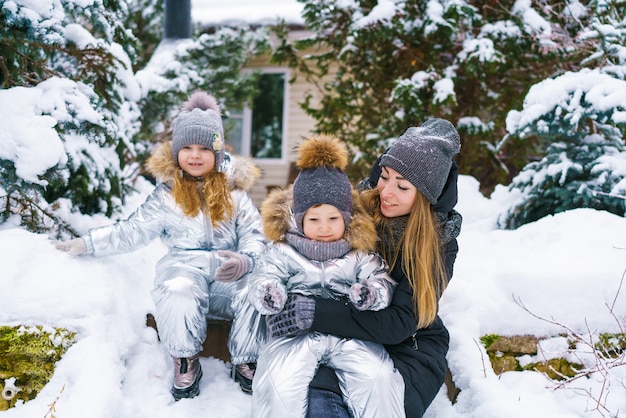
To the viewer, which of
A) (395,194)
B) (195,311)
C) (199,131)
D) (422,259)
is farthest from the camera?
(199,131)

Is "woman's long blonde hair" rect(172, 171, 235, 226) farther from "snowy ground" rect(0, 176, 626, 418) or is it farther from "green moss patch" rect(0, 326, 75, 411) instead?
"green moss patch" rect(0, 326, 75, 411)

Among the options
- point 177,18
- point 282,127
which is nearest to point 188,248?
point 177,18

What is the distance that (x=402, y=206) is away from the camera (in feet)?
8.07

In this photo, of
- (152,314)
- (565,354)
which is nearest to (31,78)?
(152,314)

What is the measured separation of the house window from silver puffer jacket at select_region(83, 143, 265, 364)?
23.9 ft

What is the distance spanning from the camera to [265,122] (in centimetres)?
1046

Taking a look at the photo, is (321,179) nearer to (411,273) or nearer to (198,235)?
(411,273)

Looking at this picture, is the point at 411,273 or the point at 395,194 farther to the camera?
the point at 395,194

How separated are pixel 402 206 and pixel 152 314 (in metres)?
1.63

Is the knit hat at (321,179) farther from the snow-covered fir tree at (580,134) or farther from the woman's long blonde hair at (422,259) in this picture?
the snow-covered fir tree at (580,134)

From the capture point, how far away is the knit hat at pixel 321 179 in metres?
2.38

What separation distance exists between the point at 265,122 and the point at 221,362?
7941 mm

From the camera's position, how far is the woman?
2.18 metres

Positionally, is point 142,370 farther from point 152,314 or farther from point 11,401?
point 11,401
